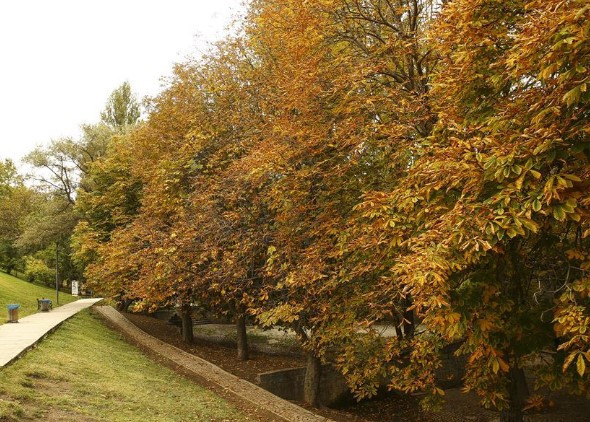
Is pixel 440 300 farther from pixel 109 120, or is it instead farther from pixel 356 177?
pixel 109 120

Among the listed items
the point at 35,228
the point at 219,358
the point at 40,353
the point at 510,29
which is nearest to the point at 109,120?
the point at 35,228

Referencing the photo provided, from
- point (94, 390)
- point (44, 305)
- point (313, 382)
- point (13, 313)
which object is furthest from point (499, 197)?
point (44, 305)

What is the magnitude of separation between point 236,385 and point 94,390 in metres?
4.52

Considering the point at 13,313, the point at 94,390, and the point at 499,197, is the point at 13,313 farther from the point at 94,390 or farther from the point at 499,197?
the point at 499,197

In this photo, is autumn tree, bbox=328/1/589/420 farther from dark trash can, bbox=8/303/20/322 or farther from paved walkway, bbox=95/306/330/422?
dark trash can, bbox=8/303/20/322

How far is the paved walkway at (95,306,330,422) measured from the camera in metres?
10.8

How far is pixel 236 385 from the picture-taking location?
1288 cm

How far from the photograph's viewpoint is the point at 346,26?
401 inches

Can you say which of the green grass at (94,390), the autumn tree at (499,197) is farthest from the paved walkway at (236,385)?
the autumn tree at (499,197)

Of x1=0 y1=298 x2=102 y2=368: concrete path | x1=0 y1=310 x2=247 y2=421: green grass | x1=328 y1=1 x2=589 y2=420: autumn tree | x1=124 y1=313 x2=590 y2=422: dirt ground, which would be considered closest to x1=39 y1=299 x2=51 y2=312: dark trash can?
x1=0 y1=298 x2=102 y2=368: concrete path

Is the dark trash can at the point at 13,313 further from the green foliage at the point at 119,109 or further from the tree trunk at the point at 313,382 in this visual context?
the green foliage at the point at 119,109

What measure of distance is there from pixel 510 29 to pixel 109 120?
4015 cm

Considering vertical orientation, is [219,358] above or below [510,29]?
below

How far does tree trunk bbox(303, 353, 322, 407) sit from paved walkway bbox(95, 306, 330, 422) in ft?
5.08
